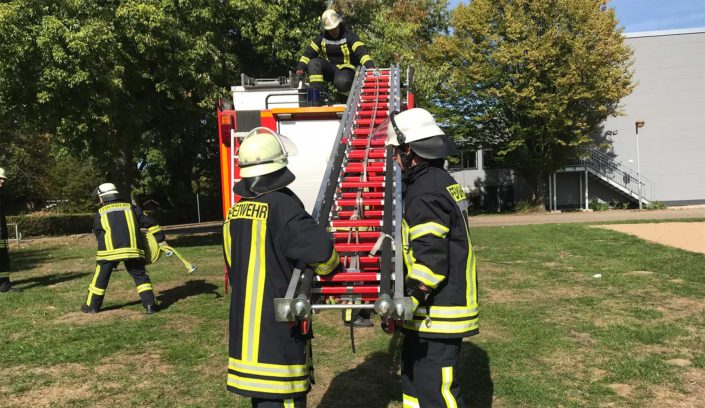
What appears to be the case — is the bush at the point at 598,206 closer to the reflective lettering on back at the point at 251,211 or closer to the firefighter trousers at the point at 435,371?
the firefighter trousers at the point at 435,371

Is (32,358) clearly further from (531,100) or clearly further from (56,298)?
(531,100)

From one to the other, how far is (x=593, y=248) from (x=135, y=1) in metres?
11.9

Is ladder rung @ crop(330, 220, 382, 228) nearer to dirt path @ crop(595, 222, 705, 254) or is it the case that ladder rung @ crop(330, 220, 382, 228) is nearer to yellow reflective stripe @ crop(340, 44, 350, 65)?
yellow reflective stripe @ crop(340, 44, 350, 65)

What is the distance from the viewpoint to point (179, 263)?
37.2 ft

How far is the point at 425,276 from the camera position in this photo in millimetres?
2510

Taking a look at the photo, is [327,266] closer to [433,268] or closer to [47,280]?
[433,268]

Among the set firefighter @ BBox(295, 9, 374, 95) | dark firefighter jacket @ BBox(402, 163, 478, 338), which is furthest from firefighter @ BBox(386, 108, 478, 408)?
firefighter @ BBox(295, 9, 374, 95)

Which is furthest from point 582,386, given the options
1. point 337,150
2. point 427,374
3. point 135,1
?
point 135,1

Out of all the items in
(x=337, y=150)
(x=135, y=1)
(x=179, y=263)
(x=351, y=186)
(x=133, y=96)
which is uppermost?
(x=135, y=1)

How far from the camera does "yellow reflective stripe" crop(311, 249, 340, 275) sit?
244 centimetres

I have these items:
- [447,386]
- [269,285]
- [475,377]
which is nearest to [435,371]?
[447,386]

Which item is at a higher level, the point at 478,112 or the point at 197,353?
the point at 478,112

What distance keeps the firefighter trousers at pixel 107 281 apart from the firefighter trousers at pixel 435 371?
4771mm

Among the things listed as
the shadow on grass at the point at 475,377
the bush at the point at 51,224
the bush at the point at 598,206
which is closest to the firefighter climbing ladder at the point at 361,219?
the shadow on grass at the point at 475,377
